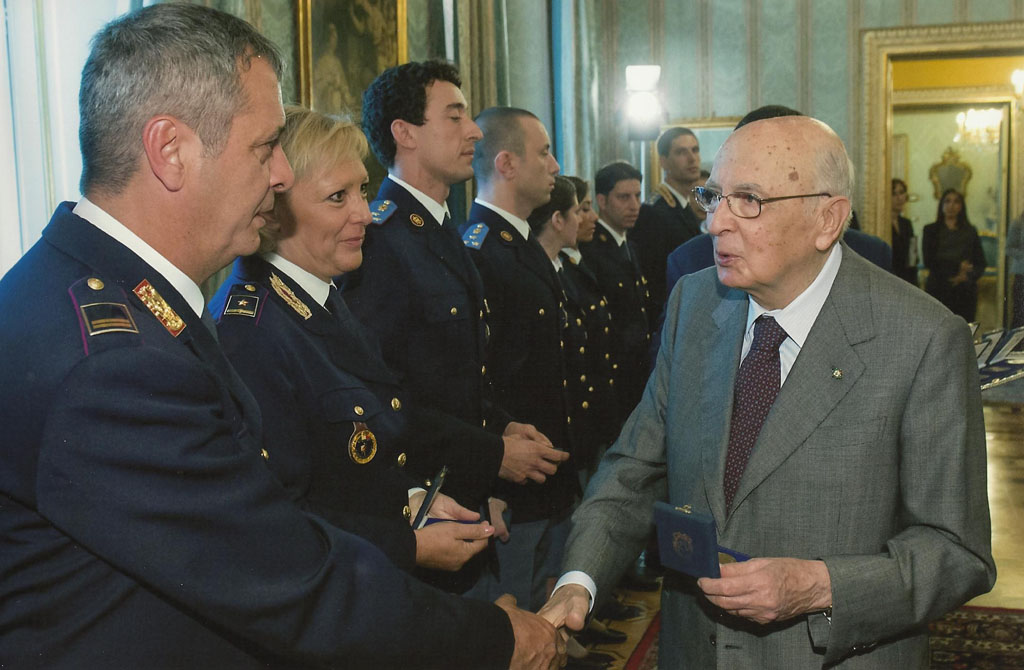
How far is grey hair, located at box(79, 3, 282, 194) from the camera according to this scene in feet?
4.38

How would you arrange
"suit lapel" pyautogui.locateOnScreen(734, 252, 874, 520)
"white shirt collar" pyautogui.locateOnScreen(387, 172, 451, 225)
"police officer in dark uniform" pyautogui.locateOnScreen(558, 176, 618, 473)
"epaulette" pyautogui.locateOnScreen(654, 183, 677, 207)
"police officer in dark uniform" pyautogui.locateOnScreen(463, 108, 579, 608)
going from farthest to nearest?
"epaulette" pyautogui.locateOnScreen(654, 183, 677, 207), "police officer in dark uniform" pyautogui.locateOnScreen(558, 176, 618, 473), "police officer in dark uniform" pyautogui.locateOnScreen(463, 108, 579, 608), "white shirt collar" pyautogui.locateOnScreen(387, 172, 451, 225), "suit lapel" pyautogui.locateOnScreen(734, 252, 874, 520)

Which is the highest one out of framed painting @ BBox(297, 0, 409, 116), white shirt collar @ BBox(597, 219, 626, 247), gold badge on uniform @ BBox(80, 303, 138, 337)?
framed painting @ BBox(297, 0, 409, 116)

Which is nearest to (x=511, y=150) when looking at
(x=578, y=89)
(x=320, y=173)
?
(x=320, y=173)

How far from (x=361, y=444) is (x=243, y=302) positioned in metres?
0.37

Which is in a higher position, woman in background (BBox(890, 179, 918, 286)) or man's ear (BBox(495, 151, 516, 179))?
man's ear (BBox(495, 151, 516, 179))

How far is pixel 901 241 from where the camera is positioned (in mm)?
10438

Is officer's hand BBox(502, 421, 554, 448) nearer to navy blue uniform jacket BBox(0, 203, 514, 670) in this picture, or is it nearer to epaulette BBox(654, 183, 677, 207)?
navy blue uniform jacket BBox(0, 203, 514, 670)

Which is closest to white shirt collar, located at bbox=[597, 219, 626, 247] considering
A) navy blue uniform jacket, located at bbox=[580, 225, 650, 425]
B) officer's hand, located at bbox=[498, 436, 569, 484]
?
navy blue uniform jacket, located at bbox=[580, 225, 650, 425]

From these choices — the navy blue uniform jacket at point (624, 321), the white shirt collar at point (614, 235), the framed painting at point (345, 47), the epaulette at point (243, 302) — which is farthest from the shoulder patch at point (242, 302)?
the white shirt collar at point (614, 235)

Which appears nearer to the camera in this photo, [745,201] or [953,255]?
[745,201]

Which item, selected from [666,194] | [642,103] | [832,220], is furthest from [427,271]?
[642,103]

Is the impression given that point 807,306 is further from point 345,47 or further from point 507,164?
point 345,47

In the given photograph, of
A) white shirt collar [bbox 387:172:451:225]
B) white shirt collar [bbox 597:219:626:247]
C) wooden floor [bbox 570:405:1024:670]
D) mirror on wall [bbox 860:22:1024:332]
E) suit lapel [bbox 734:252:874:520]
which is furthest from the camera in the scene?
mirror on wall [bbox 860:22:1024:332]

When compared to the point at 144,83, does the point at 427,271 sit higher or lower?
lower
